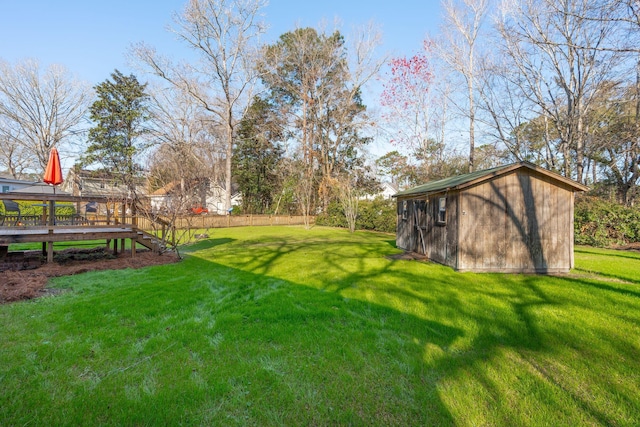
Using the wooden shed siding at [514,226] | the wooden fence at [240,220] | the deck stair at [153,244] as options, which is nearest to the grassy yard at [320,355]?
the wooden shed siding at [514,226]

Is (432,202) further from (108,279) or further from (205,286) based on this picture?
(108,279)

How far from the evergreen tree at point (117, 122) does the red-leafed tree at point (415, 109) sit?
65.4 ft

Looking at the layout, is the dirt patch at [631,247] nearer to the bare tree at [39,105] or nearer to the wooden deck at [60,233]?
the wooden deck at [60,233]

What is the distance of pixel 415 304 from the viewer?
178 inches

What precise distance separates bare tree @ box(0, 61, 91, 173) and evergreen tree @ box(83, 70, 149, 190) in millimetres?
2745

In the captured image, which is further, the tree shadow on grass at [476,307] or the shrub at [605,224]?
the shrub at [605,224]

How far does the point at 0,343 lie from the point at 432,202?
28.3 feet

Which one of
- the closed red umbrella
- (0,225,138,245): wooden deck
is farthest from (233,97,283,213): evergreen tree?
(0,225,138,245): wooden deck

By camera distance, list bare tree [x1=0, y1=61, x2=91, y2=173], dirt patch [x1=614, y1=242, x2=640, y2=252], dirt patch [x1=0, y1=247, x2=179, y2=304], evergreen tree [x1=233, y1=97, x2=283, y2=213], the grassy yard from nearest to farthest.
A: the grassy yard
dirt patch [x1=0, y1=247, x2=179, y2=304]
dirt patch [x1=614, y1=242, x2=640, y2=252]
bare tree [x1=0, y1=61, x2=91, y2=173]
evergreen tree [x1=233, y1=97, x2=283, y2=213]

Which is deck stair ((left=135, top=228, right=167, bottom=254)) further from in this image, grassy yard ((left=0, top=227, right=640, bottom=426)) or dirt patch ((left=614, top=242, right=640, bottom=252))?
dirt patch ((left=614, top=242, right=640, bottom=252))

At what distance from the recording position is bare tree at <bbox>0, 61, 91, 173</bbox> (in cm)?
2389

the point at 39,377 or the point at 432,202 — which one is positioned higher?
the point at 432,202

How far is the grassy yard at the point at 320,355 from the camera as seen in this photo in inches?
85.6

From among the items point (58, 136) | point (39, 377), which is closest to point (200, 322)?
point (39, 377)
